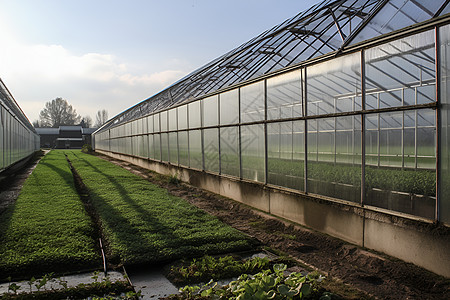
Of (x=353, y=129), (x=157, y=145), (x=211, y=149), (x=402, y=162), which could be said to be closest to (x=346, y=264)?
(x=402, y=162)

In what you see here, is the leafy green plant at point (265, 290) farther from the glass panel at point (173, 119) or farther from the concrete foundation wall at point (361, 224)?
the glass panel at point (173, 119)

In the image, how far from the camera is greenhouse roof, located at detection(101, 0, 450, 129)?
18.6ft

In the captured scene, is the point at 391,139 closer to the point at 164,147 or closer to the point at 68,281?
the point at 68,281

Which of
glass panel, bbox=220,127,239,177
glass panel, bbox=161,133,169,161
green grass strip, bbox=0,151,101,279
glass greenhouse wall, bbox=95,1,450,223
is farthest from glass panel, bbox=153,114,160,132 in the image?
green grass strip, bbox=0,151,101,279

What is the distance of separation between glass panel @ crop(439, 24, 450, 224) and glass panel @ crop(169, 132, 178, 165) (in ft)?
40.7

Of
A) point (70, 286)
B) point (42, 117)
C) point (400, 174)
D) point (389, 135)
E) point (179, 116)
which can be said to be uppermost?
point (42, 117)

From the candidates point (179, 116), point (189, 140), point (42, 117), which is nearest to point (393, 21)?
point (189, 140)

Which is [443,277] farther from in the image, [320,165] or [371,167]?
[320,165]

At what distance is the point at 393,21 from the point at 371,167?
236 centimetres

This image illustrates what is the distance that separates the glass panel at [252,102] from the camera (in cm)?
899

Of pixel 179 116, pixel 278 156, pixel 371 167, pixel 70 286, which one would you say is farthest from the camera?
pixel 179 116

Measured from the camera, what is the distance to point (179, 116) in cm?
1557

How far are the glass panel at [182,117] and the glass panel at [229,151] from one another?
3903 mm

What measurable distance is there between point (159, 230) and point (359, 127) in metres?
3.95
